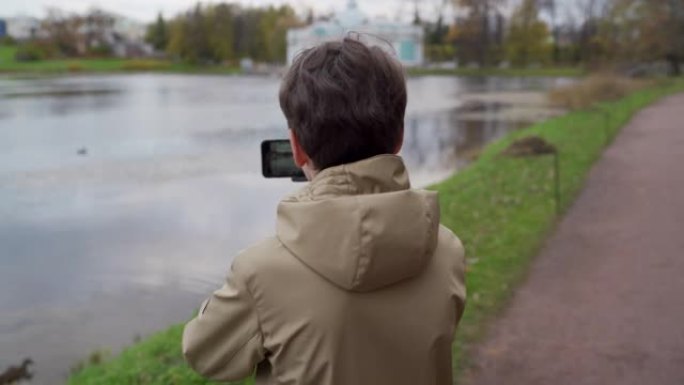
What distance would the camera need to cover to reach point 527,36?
84.4 meters

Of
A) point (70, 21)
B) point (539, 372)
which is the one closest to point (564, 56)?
point (70, 21)

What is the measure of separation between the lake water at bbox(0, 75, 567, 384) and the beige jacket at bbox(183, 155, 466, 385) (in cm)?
496

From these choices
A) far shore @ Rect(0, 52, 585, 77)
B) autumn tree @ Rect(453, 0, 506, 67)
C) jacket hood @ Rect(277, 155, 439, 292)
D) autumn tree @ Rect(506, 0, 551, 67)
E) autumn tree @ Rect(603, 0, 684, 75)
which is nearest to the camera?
jacket hood @ Rect(277, 155, 439, 292)

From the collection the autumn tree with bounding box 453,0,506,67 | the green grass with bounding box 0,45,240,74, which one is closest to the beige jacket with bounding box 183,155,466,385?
the green grass with bounding box 0,45,240,74

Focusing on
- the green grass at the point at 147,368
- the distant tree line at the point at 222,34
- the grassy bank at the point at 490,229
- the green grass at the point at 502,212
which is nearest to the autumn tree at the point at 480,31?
the distant tree line at the point at 222,34

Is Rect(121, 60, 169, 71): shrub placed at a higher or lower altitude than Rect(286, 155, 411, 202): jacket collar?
lower

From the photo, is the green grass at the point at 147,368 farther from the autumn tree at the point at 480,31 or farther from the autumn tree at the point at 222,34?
the autumn tree at the point at 222,34

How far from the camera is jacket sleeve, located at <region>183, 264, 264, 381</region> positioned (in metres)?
1.53

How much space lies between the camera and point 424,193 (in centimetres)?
160

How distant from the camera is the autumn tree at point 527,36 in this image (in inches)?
3334

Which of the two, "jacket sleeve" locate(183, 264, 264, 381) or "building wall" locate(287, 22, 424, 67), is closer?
"jacket sleeve" locate(183, 264, 264, 381)

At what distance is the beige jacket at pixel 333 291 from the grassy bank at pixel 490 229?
3.32 meters

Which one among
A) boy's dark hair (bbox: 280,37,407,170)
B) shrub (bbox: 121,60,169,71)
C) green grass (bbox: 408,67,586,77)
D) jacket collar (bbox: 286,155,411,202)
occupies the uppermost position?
boy's dark hair (bbox: 280,37,407,170)

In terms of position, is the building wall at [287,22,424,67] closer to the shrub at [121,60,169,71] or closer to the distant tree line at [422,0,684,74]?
the distant tree line at [422,0,684,74]
